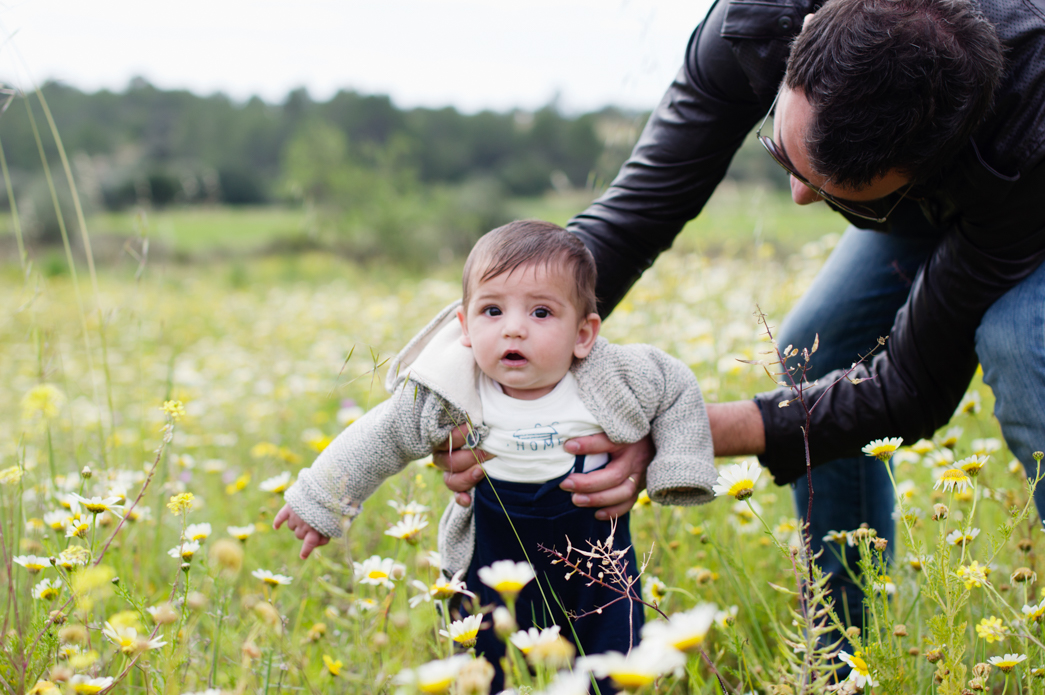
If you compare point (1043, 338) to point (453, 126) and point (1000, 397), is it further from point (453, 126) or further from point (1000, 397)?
point (453, 126)

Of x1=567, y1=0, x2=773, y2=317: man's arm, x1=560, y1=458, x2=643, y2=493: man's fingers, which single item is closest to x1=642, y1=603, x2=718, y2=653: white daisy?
x1=560, y1=458, x2=643, y2=493: man's fingers

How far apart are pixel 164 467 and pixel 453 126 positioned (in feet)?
137

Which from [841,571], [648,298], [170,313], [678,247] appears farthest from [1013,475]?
[170,313]

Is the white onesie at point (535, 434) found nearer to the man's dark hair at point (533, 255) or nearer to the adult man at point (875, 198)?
the adult man at point (875, 198)

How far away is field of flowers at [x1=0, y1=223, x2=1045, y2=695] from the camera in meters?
1.02

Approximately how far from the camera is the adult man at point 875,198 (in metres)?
1.20

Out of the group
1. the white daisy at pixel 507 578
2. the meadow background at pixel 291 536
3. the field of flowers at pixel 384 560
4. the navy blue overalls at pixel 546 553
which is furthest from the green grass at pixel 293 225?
the white daisy at pixel 507 578

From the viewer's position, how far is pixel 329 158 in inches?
824

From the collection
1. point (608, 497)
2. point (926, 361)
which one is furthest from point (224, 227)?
point (926, 361)

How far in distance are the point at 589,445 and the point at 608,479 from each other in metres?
0.07

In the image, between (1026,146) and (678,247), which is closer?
(1026,146)

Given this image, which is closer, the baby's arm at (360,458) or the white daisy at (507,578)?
the white daisy at (507,578)

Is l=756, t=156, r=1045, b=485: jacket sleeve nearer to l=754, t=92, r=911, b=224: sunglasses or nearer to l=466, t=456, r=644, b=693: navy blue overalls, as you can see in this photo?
l=754, t=92, r=911, b=224: sunglasses

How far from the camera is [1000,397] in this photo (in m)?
1.42
